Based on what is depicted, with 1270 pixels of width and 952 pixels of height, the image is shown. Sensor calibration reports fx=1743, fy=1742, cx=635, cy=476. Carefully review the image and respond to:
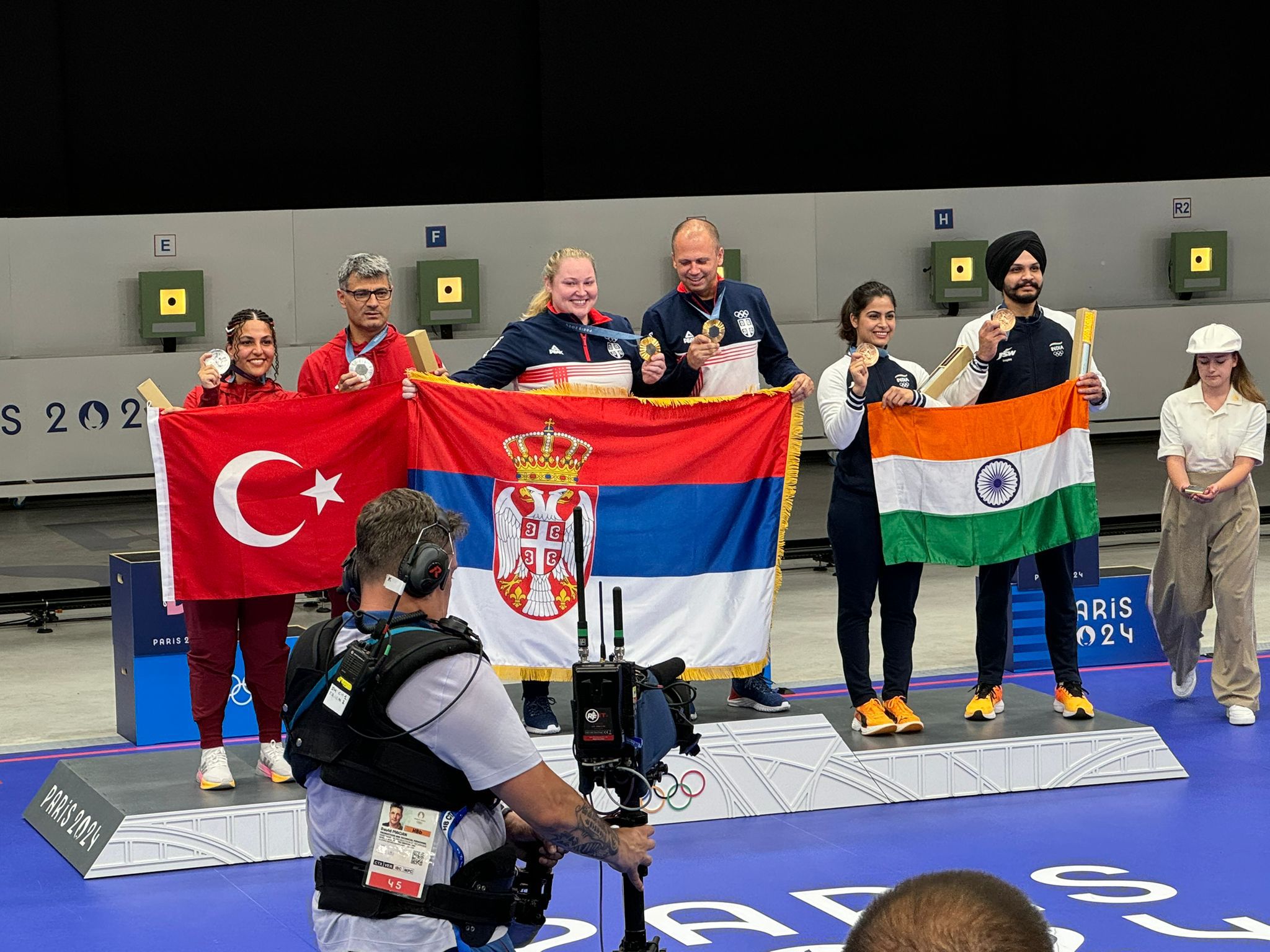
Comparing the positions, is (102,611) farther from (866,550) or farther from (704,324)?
(866,550)

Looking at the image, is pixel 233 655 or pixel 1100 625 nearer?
pixel 233 655

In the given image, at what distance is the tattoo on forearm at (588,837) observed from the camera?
3.61 m

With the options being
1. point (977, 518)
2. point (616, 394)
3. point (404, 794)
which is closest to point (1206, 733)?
point (977, 518)

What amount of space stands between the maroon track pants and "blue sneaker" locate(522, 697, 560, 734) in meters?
1.00

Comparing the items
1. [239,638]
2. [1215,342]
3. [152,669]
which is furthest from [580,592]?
[1215,342]

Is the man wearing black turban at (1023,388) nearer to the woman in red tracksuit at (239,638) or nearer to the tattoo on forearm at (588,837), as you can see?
the woman in red tracksuit at (239,638)

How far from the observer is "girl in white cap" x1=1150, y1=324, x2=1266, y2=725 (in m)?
8.17

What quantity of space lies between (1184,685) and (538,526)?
3733 mm

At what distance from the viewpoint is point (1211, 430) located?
8.21 meters

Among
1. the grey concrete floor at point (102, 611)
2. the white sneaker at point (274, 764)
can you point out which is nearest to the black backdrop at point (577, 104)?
the grey concrete floor at point (102, 611)

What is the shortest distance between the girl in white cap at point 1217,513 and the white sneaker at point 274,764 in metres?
4.27

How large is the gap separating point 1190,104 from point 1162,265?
2.00 metres

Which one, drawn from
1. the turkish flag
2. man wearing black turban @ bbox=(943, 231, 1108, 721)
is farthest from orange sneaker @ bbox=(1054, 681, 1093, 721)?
the turkish flag

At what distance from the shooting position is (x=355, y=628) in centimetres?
367
